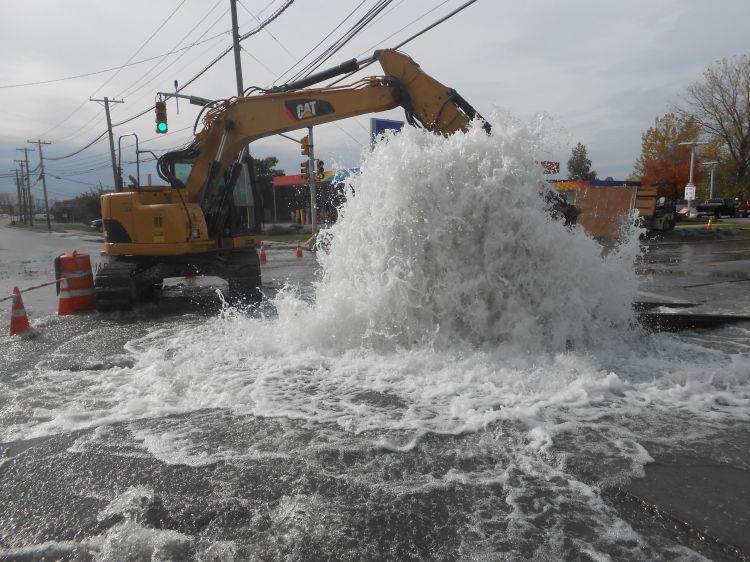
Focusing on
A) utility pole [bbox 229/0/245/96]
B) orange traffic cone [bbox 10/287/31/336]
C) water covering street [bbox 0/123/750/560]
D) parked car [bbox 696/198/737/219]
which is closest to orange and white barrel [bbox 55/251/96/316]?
orange traffic cone [bbox 10/287/31/336]

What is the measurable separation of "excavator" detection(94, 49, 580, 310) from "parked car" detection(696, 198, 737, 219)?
4436cm

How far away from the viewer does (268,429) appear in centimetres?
393

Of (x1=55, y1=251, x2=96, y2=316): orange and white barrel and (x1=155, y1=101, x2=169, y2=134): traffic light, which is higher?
(x1=155, y1=101, x2=169, y2=134): traffic light

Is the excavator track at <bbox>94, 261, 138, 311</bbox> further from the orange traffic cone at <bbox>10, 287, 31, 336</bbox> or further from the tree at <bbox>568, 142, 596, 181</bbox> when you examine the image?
the tree at <bbox>568, 142, 596, 181</bbox>

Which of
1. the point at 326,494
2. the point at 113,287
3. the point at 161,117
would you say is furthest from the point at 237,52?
the point at 326,494

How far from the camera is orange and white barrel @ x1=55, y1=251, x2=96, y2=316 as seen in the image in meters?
9.10

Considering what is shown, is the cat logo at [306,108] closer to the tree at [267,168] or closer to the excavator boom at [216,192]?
the excavator boom at [216,192]

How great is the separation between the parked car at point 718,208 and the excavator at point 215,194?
44.4m

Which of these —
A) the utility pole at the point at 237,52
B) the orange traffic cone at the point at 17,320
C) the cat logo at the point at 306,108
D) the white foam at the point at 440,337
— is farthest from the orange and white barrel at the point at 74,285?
the utility pole at the point at 237,52

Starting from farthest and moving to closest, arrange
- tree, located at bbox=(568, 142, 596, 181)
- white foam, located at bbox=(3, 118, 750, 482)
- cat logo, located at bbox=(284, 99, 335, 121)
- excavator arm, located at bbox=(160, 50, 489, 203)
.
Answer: tree, located at bbox=(568, 142, 596, 181), cat logo, located at bbox=(284, 99, 335, 121), excavator arm, located at bbox=(160, 50, 489, 203), white foam, located at bbox=(3, 118, 750, 482)

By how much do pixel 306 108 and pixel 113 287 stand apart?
438 centimetres

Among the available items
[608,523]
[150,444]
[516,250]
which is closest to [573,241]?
[516,250]

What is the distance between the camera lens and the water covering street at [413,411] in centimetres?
268

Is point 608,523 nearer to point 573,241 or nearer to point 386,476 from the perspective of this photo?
point 386,476
